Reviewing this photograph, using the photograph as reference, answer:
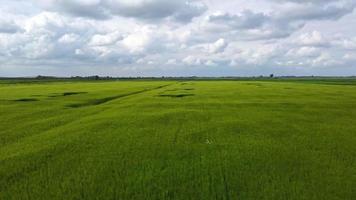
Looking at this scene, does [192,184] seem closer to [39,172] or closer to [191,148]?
[191,148]

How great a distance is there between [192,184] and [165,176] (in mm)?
918

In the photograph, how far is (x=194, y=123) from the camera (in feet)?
55.8

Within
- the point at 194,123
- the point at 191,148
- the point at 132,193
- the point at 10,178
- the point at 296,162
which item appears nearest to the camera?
the point at 132,193

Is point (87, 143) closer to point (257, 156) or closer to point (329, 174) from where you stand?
point (257, 156)

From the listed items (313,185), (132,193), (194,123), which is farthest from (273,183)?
(194,123)

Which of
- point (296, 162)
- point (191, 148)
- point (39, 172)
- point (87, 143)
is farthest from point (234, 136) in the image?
point (39, 172)

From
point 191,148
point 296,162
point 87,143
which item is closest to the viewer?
point 296,162

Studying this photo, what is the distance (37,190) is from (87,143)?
4553mm

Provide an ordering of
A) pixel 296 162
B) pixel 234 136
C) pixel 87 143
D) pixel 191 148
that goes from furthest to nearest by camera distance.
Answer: pixel 234 136 → pixel 87 143 → pixel 191 148 → pixel 296 162

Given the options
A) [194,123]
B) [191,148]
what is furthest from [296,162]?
[194,123]

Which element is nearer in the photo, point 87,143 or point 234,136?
point 87,143

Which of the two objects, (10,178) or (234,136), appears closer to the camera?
(10,178)

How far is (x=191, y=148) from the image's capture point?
11.9 m

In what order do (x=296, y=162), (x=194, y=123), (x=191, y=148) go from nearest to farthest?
(x=296, y=162)
(x=191, y=148)
(x=194, y=123)
